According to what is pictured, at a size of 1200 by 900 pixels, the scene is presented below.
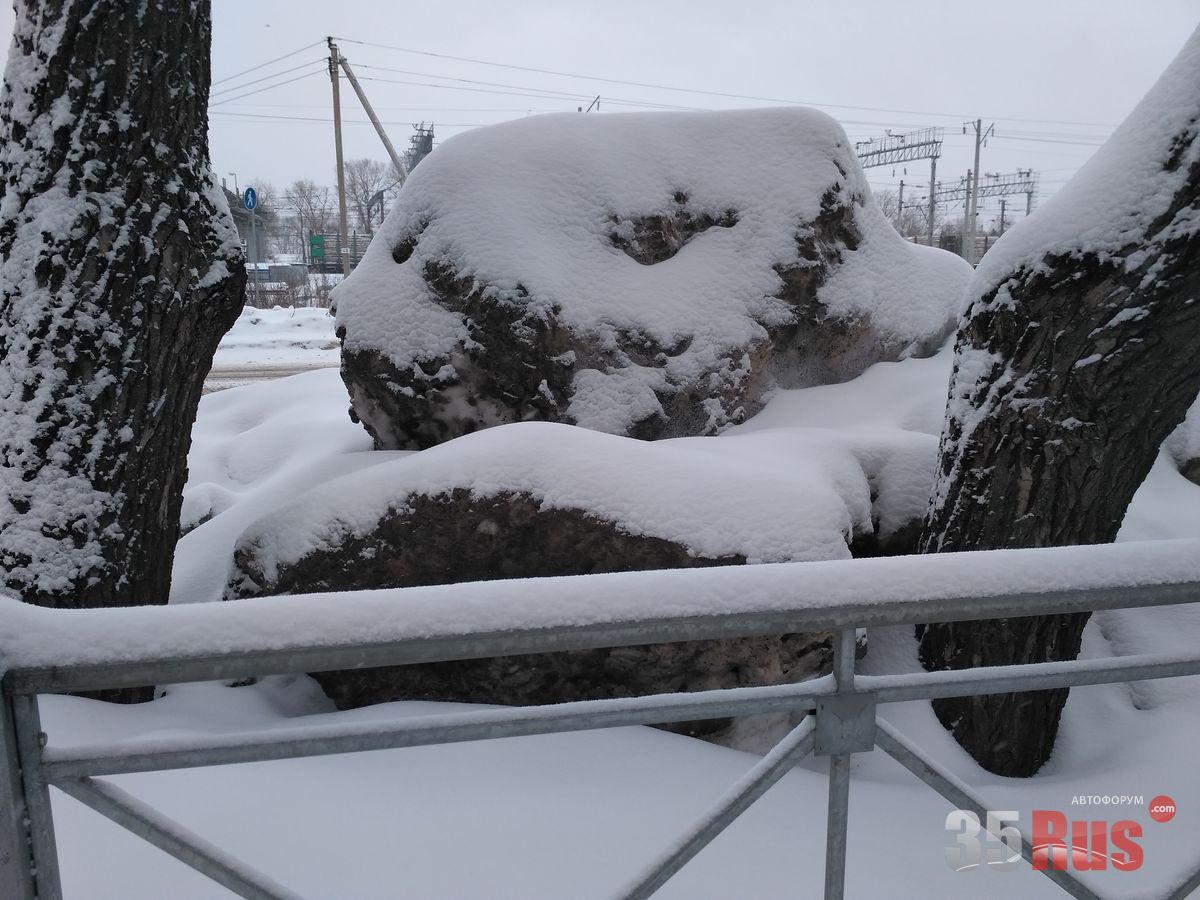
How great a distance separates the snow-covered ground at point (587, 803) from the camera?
171 centimetres

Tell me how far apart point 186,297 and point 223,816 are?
5.04 ft

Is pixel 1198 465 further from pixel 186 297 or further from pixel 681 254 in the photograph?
pixel 186 297

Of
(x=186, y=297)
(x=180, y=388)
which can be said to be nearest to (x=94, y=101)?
(x=186, y=297)

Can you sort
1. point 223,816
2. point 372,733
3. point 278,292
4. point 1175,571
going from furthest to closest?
point 278,292 < point 223,816 < point 1175,571 < point 372,733

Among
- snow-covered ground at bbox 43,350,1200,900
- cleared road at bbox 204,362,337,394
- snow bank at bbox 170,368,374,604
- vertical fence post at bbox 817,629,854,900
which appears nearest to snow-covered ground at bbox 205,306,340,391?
cleared road at bbox 204,362,337,394

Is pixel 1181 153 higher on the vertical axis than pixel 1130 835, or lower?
higher

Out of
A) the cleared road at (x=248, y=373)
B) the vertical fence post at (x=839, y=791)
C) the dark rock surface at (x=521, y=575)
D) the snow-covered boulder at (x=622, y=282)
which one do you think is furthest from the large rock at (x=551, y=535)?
the cleared road at (x=248, y=373)

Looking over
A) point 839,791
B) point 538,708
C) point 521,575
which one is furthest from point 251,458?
point 839,791

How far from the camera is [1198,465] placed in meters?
3.68

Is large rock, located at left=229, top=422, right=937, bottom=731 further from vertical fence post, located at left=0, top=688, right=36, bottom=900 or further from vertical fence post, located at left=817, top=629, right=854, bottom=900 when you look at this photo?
vertical fence post, located at left=0, top=688, right=36, bottom=900

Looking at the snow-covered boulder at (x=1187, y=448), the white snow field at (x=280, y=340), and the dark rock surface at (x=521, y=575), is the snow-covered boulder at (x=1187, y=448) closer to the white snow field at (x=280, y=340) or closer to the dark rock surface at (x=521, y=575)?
the dark rock surface at (x=521, y=575)

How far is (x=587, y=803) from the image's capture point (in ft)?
6.40

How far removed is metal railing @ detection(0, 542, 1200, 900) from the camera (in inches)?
37.8

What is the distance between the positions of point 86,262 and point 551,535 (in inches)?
63.2
